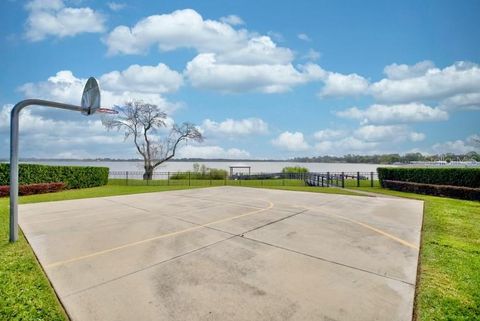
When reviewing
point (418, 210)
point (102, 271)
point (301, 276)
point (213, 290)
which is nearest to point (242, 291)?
point (213, 290)

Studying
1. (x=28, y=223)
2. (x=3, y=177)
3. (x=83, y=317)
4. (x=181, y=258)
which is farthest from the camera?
(x=3, y=177)

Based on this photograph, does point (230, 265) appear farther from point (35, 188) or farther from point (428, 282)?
point (35, 188)

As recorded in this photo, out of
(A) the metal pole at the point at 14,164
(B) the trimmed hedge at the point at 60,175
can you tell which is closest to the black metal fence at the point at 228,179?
Result: (B) the trimmed hedge at the point at 60,175

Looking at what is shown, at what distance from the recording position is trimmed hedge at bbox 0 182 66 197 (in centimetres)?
1391

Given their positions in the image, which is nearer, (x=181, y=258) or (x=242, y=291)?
(x=242, y=291)

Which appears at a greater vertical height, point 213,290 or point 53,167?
point 53,167

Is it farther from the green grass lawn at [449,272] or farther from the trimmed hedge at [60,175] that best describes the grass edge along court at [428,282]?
the trimmed hedge at [60,175]

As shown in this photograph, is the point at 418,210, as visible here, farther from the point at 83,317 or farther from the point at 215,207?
the point at 83,317

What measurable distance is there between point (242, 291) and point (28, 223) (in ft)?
23.0

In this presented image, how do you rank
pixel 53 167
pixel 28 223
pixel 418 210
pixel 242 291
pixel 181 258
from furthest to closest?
pixel 53 167 < pixel 418 210 < pixel 28 223 < pixel 181 258 < pixel 242 291

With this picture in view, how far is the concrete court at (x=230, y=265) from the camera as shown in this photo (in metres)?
3.17

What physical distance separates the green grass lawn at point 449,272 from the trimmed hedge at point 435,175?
792cm

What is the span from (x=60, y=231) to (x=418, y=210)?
1078 cm

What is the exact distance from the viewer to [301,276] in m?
4.00
